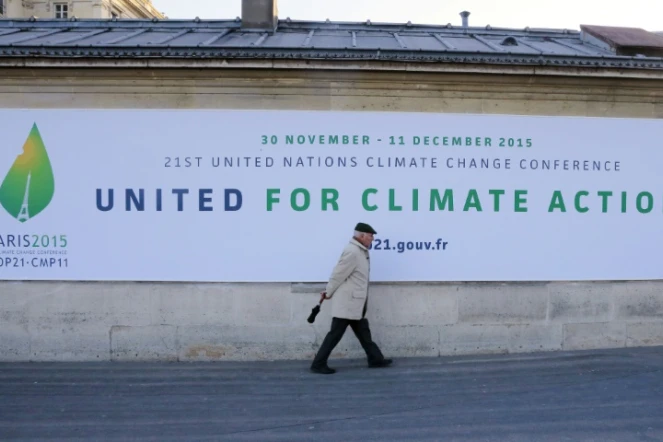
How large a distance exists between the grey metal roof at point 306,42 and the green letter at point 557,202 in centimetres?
158

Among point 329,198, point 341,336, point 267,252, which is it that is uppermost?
point 329,198

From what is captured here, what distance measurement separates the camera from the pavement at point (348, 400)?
5.88m

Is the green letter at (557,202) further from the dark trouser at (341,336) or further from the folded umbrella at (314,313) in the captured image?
the folded umbrella at (314,313)

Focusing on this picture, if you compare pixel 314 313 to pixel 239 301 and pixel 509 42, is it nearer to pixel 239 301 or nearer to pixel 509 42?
pixel 239 301

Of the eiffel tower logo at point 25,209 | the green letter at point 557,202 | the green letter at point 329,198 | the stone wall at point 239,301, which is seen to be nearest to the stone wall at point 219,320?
the stone wall at point 239,301

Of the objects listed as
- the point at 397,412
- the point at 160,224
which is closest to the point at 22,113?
the point at 160,224

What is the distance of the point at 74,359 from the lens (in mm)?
8273

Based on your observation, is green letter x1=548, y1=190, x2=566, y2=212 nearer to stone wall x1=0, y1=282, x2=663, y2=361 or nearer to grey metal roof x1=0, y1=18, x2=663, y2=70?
stone wall x1=0, y1=282, x2=663, y2=361

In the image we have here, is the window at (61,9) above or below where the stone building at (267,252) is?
above

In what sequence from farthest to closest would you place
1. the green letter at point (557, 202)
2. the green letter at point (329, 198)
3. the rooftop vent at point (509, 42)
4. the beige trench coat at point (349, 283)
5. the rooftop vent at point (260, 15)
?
1. the rooftop vent at point (260, 15)
2. the rooftop vent at point (509, 42)
3. the green letter at point (557, 202)
4. the green letter at point (329, 198)
5. the beige trench coat at point (349, 283)

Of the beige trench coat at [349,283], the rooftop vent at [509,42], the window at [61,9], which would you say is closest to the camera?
the beige trench coat at [349,283]

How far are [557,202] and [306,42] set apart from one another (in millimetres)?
4004

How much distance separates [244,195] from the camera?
832cm

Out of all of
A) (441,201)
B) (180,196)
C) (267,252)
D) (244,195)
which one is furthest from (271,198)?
(441,201)
